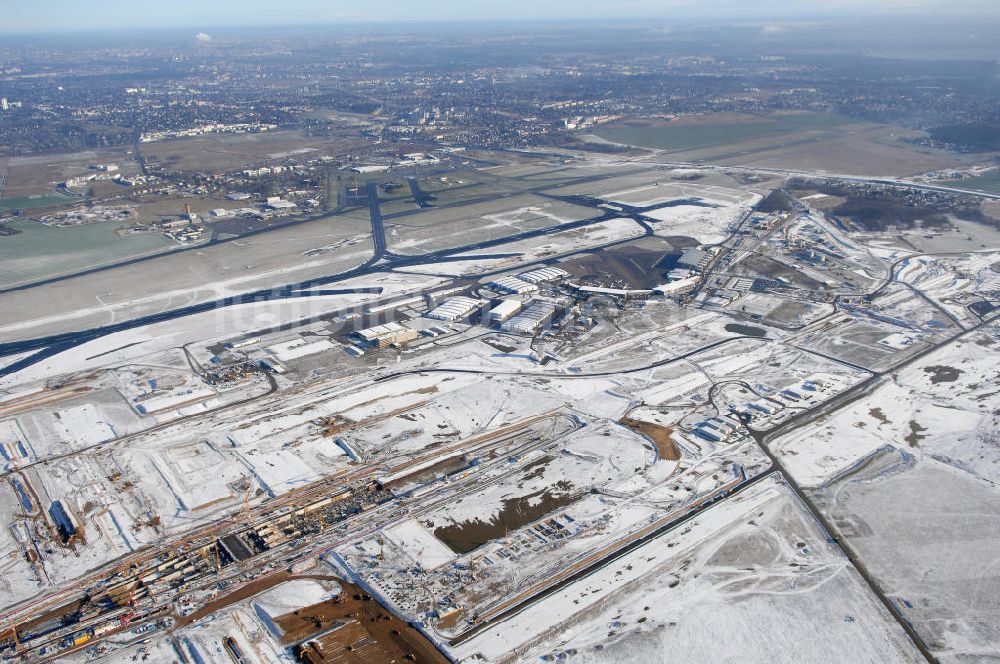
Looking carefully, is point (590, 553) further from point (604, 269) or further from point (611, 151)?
point (611, 151)

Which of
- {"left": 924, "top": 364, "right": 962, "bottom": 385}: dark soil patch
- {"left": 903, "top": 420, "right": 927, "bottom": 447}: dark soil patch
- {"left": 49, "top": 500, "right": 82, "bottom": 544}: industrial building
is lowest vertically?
{"left": 924, "top": 364, "right": 962, "bottom": 385}: dark soil patch

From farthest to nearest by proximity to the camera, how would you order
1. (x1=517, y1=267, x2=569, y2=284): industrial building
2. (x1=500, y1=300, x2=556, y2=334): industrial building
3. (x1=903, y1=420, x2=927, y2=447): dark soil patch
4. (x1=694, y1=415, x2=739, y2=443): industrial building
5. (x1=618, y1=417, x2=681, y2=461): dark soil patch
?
(x1=517, y1=267, x2=569, y2=284): industrial building, (x1=500, y1=300, x2=556, y2=334): industrial building, (x1=694, y1=415, x2=739, y2=443): industrial building, (x1=903, y1=420, x2=927, y2=447): dark soil patch, (x1=618, y1=417, x2=681, y2=461): dark soil patch

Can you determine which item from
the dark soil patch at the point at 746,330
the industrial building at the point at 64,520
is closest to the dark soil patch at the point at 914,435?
the dark soil patch at the point at 746,330

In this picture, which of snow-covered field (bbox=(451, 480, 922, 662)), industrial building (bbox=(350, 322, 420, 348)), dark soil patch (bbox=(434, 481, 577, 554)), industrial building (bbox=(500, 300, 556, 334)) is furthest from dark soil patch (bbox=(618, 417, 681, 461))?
industrial building (bbox=(350, 322, 420, 348))

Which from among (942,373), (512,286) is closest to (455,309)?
(512,286)

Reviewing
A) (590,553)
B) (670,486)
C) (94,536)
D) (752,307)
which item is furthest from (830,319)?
(94,536)

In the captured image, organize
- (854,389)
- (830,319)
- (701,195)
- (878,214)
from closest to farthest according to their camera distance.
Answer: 1. (854,389)
2. (830,319)
3. (878,214)
4. (701,195)

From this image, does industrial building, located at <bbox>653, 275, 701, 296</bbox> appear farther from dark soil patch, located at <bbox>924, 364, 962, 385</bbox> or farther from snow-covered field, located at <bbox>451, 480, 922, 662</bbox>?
snow-covered field, located at <bbox>451, 480, 922, 662</bbox>
